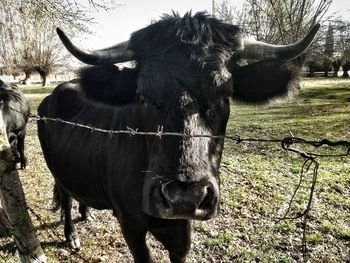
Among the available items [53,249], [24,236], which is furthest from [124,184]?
[53,249]

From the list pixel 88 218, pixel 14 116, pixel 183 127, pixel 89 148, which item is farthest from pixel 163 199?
pixel 14 116

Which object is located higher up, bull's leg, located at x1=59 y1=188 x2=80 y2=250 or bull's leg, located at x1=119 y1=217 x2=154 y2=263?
bull's leg, located at x1=119 y1=217 x2=154 y2=263

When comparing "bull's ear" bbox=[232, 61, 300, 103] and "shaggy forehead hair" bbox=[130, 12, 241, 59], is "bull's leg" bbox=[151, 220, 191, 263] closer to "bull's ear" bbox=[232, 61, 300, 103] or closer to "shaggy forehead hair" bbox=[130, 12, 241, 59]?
"bull's ear" bbox=[232, 61, 300, 103]

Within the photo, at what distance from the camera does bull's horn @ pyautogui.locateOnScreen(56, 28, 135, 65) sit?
2.83 meters

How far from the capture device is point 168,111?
2.37 m

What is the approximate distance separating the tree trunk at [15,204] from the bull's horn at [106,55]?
36.7 inches

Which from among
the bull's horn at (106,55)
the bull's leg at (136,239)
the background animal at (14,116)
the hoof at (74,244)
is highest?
the bull's horn at (106,55)

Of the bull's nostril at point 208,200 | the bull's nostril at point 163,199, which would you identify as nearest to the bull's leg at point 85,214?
the bull's nostril at point 163,199

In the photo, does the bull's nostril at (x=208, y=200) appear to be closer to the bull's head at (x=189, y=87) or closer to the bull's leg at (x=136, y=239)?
the bull's head at (x=189, y=87)

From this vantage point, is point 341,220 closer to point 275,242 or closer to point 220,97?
point 275,242

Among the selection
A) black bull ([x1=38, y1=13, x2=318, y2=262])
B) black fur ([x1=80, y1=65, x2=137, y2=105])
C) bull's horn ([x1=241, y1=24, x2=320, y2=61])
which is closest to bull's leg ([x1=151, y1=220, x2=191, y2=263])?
black bull ([x1=38, y1=13, x2=318, y2=262])

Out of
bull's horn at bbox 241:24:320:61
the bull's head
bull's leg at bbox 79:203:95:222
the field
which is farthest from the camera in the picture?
bull's leg at bbox 79:203:95:222

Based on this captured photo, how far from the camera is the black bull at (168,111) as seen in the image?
220 centimetres

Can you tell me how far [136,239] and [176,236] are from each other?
38cm
